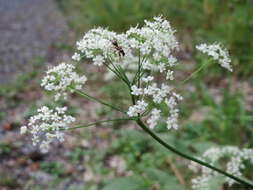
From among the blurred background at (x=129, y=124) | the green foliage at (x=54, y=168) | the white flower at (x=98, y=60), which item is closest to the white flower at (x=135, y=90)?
the white flower at (x=98, y=60)

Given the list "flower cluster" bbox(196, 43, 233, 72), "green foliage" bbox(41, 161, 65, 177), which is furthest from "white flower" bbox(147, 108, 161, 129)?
"green foliage" bbox(41, 161, 65, 177)

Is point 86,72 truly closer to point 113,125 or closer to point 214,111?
point 113,125

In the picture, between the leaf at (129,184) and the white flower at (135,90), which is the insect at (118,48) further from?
the leaf at (129,184)

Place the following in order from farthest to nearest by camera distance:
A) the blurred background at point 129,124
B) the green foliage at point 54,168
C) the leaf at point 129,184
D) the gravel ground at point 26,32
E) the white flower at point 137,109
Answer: the gravel ground at point 26,32
the green foliage at point 54,168
the blurred background at point 129,124
the leaf at point 129,184
the white flower at point 137,109

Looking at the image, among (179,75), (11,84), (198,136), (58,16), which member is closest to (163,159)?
(198,136)

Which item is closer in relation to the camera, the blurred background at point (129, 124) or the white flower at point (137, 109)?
the white flower at point (137, 109)

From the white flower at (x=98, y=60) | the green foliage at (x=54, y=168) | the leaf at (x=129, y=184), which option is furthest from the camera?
the green foliage at (x=54, y=168)
